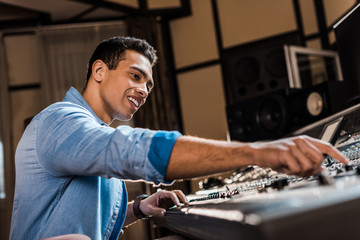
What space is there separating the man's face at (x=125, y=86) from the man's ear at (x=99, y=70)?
24 millimetres

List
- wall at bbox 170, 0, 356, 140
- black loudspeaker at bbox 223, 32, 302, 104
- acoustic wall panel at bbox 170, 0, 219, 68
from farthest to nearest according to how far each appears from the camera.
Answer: acoustic wall panel at bbox 170, 0, 219, 68 < wall at bbox 170, 0, 356, 140 < black loudspeaker at bbox 223, 32, 302, 104

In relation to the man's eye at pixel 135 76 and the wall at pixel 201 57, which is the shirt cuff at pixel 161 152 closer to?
the man's eye at pixel 135 76

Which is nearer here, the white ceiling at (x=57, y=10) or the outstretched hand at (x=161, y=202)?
the outstretched hand at (x=161, y=202)

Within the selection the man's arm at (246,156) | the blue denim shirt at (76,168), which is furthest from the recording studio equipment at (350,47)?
the blue denim shirt at (76,168)

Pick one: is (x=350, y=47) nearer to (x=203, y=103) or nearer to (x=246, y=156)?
(x=246, y=156)

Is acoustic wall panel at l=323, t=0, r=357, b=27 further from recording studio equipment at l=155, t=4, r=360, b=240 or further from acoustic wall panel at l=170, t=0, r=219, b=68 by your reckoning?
recording studio equipment at l=155, t=4, r=360, b=240

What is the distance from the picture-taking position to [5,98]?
434 centimetres

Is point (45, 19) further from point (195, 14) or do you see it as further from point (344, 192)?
point (344, 192)

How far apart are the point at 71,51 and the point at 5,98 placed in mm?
978

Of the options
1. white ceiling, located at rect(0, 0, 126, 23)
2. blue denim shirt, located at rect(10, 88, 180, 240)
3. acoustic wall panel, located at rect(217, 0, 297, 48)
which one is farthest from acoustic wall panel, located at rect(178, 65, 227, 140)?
blue denim shirt, located at rect(10, 88, 180, 240)

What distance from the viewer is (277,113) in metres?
2.61

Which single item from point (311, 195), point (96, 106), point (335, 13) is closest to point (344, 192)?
point (311, 195)

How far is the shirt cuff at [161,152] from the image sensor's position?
28.5 inches

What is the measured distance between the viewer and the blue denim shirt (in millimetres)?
744
